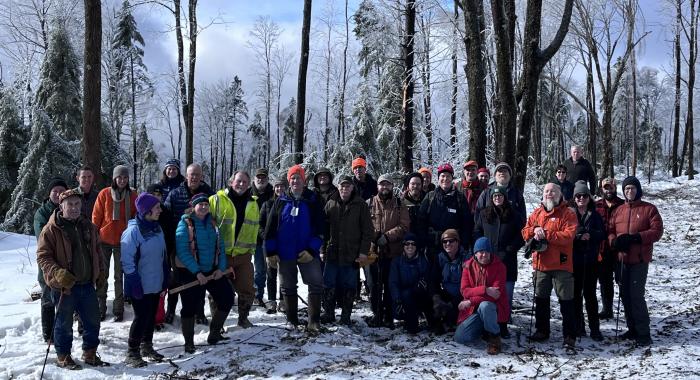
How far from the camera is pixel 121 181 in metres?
6.40

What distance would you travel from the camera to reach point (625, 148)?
176 feet

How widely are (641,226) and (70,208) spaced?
6.32 metres

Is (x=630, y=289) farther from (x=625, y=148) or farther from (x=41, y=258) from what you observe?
(x=625, y=148)

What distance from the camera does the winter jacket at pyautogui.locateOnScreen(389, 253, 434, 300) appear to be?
21.2ft

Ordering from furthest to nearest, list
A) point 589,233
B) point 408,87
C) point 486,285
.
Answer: point 408,87 → point 589,233 → point 486,285

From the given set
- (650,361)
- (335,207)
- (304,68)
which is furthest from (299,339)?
(304,68)

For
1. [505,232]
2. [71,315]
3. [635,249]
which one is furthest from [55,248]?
[635,249]

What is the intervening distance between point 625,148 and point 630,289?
54.3 meters

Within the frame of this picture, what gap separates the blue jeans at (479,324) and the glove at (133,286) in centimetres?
353

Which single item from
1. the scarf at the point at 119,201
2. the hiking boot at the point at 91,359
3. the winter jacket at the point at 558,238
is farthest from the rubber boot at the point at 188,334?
the winter jacket at the point at 558,238

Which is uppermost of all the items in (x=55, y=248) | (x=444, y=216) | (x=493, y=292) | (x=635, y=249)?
(x=444, y=216)

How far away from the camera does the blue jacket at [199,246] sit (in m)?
5.56

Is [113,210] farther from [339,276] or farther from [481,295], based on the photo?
[481,295]

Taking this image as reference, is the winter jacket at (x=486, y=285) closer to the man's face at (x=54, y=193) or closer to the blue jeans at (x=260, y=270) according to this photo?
the blue jeans at (x=260, y=270)
